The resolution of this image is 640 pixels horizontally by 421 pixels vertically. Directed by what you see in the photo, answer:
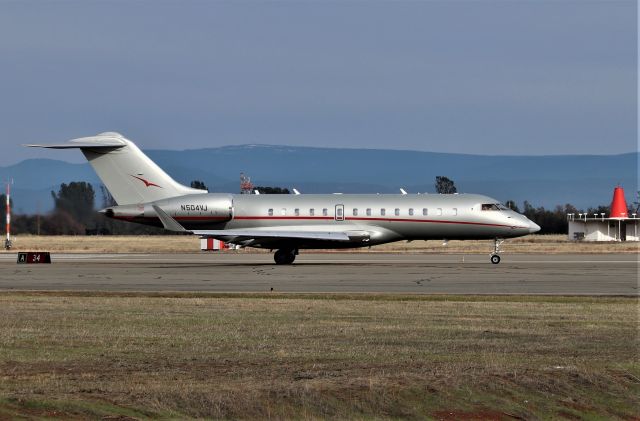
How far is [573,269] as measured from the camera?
40656 mm

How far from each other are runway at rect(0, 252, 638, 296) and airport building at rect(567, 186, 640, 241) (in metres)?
33.7

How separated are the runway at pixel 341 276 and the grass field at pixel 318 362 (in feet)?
23.0

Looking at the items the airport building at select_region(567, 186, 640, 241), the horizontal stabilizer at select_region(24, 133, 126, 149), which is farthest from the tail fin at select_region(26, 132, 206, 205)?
the airport building at select_region(567, 186, 640, 241)

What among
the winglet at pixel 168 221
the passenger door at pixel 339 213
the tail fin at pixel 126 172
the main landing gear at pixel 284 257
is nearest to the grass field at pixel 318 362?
the winglet at pixel 168 221

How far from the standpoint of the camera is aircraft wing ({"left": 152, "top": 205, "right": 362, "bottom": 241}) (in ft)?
144

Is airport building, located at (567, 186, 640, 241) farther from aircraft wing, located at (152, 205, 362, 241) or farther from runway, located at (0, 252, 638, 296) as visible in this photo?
aircraft wing, located at (152, 205, 362, 241)

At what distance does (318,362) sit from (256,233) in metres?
30.1

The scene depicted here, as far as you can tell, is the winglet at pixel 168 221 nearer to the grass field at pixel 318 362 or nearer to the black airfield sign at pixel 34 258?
the black airfield sign at pixel 34 258

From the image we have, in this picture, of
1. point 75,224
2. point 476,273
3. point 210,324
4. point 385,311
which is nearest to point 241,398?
point 210,324

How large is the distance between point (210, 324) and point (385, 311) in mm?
4429

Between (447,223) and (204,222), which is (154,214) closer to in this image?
(204,222)

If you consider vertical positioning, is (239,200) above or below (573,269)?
above

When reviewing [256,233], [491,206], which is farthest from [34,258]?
[491,206]

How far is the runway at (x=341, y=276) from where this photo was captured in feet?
100
